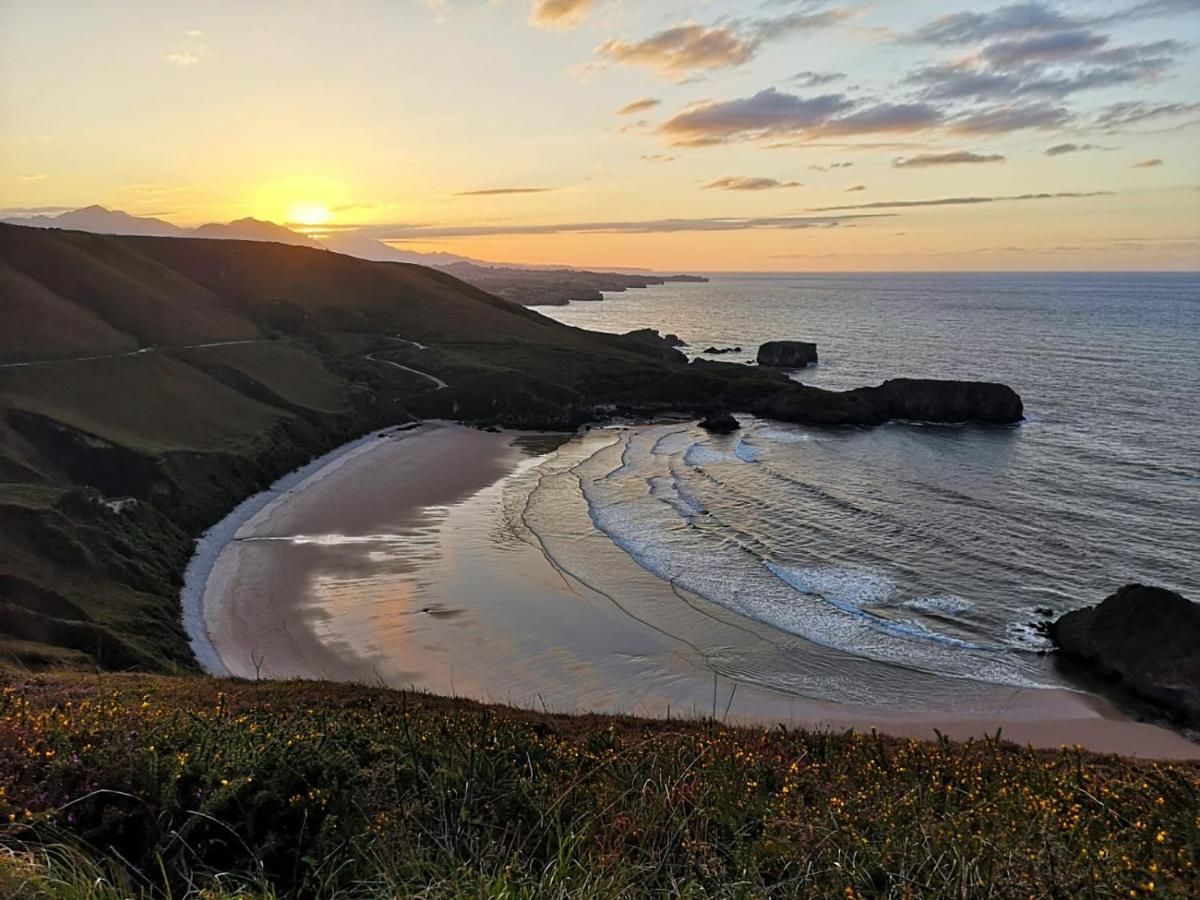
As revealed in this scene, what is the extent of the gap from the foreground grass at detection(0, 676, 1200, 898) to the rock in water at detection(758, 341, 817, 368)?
98892 millimetres

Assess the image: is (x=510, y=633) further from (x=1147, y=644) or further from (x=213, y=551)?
(x=1147, y=644)

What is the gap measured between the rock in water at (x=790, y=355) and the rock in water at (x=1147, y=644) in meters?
84.7

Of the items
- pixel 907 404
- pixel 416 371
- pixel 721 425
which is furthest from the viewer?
pixel 416 371

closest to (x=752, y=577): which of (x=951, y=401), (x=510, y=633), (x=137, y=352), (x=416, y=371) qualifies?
(x=510, y=633)

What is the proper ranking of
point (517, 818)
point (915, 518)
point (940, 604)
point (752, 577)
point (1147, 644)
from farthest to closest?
point (915, 518) → point (752, 577) → point (940, 604) → point (1147, 644) → point (517, 818)

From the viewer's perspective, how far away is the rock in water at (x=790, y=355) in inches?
4318

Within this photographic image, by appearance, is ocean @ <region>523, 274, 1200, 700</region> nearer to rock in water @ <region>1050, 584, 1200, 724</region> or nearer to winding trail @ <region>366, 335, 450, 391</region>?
rock in water @ <region>1050, 584, 1200, 724</region>

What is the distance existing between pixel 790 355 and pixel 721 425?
43.4 meters

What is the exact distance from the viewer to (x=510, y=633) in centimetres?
2898

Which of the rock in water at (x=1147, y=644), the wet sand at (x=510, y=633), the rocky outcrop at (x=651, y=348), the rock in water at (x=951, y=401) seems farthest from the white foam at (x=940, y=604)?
the rocky outcrop at (x=651, y=348)

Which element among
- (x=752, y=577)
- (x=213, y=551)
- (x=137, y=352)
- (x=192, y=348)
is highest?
(x=192, y=348)

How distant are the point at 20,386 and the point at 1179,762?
191 feet

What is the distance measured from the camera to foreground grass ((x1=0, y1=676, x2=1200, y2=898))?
5848mm

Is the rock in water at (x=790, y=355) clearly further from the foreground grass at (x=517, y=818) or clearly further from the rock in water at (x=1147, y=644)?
the foreground grass at (x=517, y=818)
